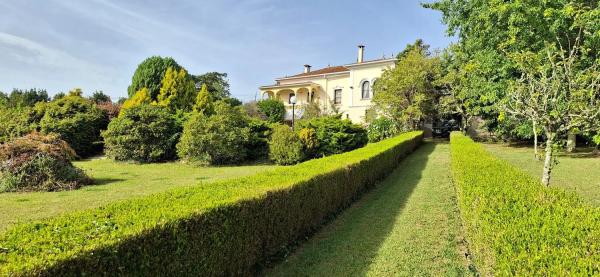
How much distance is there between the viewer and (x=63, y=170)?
9.66 m

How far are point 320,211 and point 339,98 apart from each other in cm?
3054

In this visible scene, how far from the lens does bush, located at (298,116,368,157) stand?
16.3 meters

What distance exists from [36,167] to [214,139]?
6517 millimetres

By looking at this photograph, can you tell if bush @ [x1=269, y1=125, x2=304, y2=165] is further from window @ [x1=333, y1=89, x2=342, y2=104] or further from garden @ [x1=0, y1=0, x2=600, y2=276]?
window @ [x1=333, y1=89, x2=342, y2=104]

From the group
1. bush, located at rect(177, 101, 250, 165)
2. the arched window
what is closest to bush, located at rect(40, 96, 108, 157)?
bush, located at rect(177, 101, 250, 165)

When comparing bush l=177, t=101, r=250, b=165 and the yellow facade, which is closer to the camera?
bush l=177, t=101, r=250, b=165

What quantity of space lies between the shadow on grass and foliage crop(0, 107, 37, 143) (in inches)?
706

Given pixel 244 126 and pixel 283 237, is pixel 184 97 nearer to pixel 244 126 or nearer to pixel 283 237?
pixel 244 126

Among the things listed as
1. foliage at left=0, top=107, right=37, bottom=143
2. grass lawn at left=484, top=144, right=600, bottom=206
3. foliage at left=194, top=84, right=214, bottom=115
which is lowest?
grass lawn at left=484, top=144, right=600, bottom=206

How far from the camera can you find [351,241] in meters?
5.23

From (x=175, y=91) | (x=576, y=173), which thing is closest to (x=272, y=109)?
(x=175, y=91)

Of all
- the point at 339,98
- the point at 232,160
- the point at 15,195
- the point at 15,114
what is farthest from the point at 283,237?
the point at 339,98

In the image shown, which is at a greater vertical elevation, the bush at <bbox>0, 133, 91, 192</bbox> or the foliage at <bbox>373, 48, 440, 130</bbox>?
the foliage at <bbox>373, 48, 440, 130</bbox>

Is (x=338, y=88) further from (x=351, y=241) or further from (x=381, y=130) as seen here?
(x=351, y=241)
